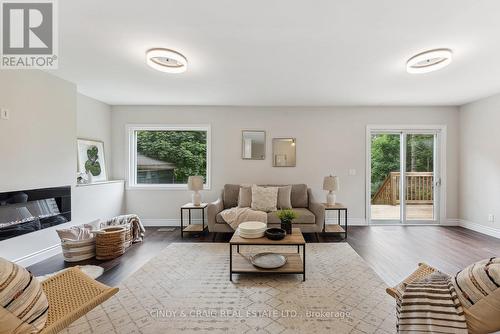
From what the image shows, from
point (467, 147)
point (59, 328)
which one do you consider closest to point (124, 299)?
point (59, 328)

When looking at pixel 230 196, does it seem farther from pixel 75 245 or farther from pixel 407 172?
pixel 407 172

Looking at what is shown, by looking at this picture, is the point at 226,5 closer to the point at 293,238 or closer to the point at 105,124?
the point at 293,238

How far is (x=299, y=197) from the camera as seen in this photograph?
4176 millimetres

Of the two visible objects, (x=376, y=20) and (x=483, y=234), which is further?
(x=483, y=234)

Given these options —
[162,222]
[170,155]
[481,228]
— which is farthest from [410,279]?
[170,155]

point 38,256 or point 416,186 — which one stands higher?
point 416,186

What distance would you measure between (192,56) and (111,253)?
273 centimetres

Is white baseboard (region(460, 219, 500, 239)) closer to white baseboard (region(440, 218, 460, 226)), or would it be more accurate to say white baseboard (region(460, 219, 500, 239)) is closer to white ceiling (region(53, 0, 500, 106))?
white baseboard (region(440, 218, 460, 226))

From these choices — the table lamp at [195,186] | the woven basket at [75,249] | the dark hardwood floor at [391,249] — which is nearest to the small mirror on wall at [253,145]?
the table lamp at [195,186]

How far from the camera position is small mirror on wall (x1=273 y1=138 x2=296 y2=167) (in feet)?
14.9

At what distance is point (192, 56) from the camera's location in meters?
2.47

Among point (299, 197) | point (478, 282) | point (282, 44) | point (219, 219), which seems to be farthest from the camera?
point (299, 197)

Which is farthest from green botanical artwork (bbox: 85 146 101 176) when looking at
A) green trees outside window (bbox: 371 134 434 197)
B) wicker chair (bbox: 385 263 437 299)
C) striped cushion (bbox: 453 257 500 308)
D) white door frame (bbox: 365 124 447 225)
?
green trees outside window (bbox: 371 134 434 197)

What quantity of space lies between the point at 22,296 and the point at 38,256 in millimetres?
2458
